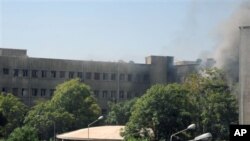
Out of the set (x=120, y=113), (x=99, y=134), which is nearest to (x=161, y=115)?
(x=99, y=134)

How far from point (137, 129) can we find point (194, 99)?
1340 centimetres

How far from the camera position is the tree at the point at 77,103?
2411 inches

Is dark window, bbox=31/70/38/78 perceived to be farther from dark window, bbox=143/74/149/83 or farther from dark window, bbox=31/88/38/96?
dark window, bbox=143/74/149/83

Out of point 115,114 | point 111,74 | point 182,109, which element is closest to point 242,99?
point 182,109

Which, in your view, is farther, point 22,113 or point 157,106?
point 22,113

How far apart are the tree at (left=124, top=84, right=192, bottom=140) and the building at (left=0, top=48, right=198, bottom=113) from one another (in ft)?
114

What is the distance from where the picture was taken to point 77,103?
62.1 metres

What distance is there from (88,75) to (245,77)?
3790 cm

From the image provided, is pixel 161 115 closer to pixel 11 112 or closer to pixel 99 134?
pixel 99 134

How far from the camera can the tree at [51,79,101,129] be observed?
2411 inches

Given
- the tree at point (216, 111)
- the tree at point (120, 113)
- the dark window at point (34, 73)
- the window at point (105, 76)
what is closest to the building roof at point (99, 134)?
the tree at point (216, 111)

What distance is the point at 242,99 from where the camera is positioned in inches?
1839

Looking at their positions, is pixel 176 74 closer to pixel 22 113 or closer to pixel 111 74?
pixel 111 74

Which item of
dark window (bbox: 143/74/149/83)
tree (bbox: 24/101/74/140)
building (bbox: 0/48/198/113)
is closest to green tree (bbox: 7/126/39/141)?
tree (bbox: 24/101/74/140)
